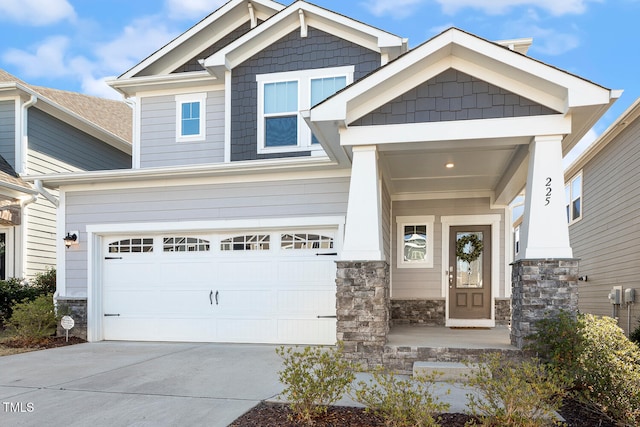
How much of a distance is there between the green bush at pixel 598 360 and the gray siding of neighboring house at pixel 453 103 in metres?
2.56

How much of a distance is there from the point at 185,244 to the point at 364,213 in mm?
3957

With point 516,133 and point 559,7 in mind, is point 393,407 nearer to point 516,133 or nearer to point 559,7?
point 516,133

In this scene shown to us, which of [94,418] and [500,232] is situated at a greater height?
[500,232]

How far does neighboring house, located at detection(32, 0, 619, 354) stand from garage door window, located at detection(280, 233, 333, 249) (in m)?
0.03

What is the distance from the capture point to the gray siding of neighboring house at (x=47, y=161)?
11703mm

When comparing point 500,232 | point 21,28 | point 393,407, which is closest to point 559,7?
point 500,232

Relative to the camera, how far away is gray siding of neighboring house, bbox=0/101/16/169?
1147cm

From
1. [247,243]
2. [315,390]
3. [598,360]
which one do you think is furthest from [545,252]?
[247,243]

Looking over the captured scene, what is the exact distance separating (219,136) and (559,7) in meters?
12.0

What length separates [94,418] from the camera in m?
4.35

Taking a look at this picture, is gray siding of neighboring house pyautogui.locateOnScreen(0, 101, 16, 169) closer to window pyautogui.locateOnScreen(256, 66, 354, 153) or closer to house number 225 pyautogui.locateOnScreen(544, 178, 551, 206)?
window pyautogui.locateOnScreen(256, 66, 354, 153)

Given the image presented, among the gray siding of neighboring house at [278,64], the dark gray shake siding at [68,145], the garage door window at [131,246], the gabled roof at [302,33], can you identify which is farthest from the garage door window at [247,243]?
the dark gray shake siding at [68,145]

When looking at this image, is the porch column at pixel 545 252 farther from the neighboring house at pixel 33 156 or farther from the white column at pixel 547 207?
the neighboring house at pixel 33 156

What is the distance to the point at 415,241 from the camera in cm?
988
